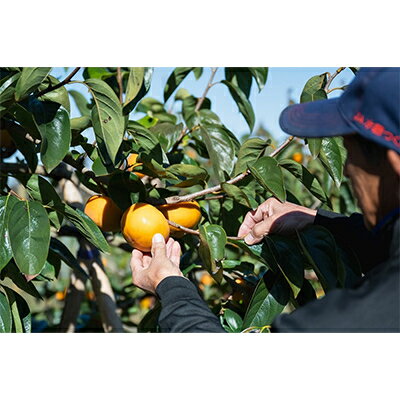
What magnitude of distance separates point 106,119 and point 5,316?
0.46m

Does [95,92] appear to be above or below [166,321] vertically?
above

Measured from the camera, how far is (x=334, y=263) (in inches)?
47.8

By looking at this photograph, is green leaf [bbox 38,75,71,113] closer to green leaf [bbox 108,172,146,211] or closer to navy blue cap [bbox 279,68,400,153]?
green leaf [bbox 108,172,146,211]

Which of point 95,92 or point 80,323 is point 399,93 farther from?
point 80,323

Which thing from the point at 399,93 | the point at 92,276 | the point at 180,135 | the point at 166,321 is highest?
the point at 399,93

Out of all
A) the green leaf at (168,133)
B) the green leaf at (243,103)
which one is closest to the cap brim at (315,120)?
the green leaf at (168,133)

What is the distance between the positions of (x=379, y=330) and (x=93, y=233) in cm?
65

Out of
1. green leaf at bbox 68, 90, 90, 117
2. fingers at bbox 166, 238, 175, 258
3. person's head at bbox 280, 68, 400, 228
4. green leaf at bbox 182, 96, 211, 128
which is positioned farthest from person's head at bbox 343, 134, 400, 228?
green leaf at bbox 68, 90, 90, 117

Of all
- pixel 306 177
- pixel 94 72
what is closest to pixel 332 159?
pixel 306 177

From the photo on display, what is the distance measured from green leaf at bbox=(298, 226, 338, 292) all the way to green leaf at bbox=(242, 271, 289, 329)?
15 cm

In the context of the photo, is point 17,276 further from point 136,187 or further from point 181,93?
point 181,93

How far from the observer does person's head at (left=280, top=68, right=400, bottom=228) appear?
83 centimetres

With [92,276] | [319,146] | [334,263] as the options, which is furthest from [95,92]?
[92,276]

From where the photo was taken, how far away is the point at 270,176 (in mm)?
1302
